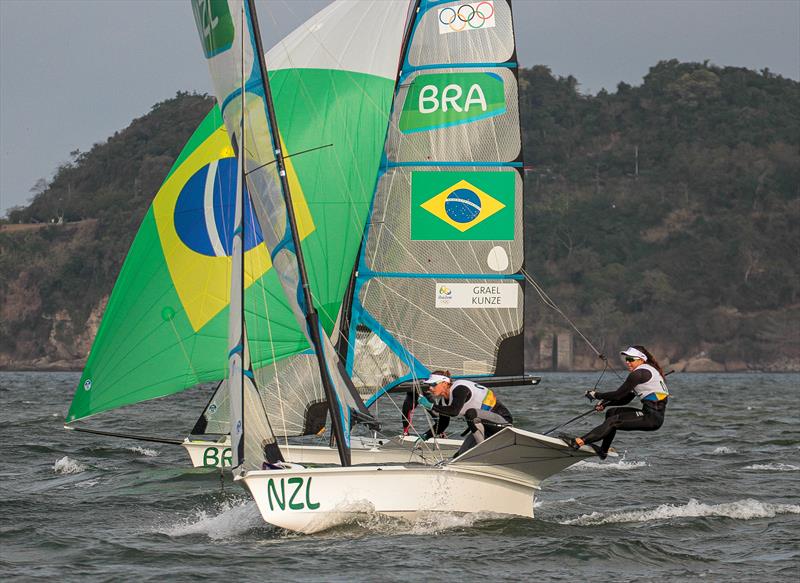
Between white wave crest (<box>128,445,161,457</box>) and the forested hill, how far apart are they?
212 ft

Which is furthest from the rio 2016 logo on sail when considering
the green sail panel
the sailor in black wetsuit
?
the sailor in black wetsuit

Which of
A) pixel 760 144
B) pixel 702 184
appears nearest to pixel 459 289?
pixel 702 184

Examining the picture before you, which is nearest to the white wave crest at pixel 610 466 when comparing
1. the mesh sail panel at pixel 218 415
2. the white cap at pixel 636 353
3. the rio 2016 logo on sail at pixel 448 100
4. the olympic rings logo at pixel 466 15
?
the mesh sail panel at pixel 218 415

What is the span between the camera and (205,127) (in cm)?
Answer: 1521

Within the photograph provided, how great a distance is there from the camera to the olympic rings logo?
16281 mm

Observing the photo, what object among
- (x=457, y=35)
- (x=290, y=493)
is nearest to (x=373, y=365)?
(x=457, y=35)

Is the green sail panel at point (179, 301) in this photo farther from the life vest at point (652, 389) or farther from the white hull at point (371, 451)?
the life vest at point (652, 389)

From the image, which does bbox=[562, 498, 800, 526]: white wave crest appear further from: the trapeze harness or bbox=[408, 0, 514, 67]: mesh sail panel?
bbox=[408, 0, 514, 67]: mesh sail panel

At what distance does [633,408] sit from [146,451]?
30.2 ft

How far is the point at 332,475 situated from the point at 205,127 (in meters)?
5.94

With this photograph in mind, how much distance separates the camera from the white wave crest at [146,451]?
59.4 ft

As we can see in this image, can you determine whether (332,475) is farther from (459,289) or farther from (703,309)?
(703,309)

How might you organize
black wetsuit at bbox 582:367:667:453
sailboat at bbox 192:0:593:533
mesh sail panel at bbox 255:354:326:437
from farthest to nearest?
sailboat at bbox 192:0:593:533 < mesh sail panel at bbox 255:354:326:437 < black wetsuit at bbox 582:367:667:453

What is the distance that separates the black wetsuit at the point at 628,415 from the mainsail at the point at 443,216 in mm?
5171
